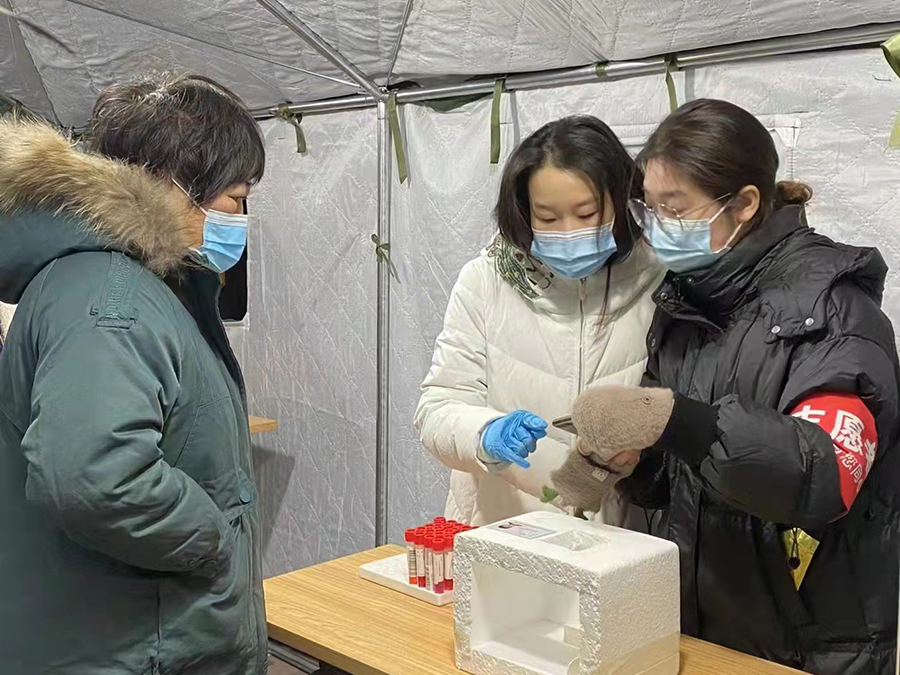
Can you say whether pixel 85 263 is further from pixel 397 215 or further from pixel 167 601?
pixel 397 215

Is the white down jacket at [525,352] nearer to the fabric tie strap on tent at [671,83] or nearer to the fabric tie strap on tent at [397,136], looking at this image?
the fabric tie strap on tent at [671,83]

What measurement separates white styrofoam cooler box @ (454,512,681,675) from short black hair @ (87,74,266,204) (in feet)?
2.10

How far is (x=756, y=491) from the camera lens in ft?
3.99

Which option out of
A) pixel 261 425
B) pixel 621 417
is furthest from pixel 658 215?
pixel 261 425

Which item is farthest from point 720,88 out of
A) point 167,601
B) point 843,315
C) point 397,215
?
point 167,601

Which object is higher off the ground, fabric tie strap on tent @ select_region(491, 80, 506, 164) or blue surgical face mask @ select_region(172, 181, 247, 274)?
fabric tie strap on tent @ select_region(491, 80, 506, 164)

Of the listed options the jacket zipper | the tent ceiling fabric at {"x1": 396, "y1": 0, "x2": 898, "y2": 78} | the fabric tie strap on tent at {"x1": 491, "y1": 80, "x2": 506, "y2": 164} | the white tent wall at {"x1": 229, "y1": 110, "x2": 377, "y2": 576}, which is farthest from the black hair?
the white tent wall at {"x1": 229, "y1": 110, "x2": 377, "y2": 576}

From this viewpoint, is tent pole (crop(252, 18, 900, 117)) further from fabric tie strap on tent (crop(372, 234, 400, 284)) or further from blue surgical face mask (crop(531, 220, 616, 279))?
blue surgical face mask (crop(531, 220, 616, 279))

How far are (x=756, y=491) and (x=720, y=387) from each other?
0.24m

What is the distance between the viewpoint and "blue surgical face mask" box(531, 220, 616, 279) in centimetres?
164

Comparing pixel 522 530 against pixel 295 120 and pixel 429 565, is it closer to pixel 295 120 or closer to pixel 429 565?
pixel 429 565

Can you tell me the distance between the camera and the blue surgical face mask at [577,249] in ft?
5.39

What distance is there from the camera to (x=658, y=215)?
1.53 m

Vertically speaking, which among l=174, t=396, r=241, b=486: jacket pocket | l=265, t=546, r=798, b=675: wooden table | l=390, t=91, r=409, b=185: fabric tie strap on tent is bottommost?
l=265, t=546, r=798, b=675: wooden table
